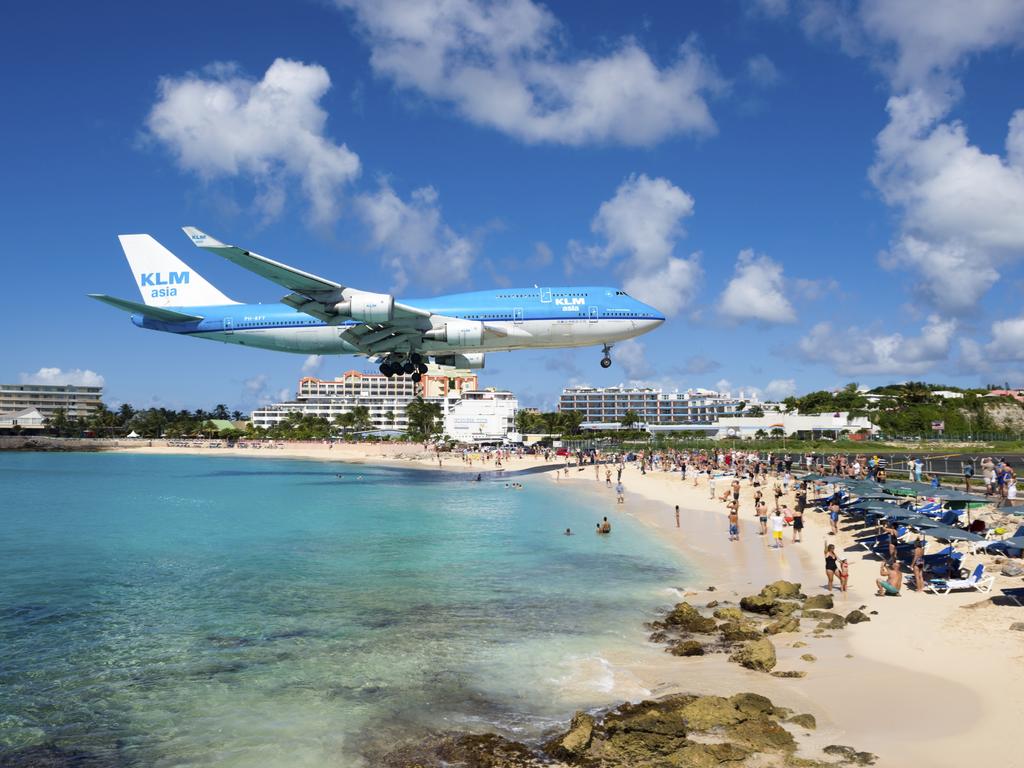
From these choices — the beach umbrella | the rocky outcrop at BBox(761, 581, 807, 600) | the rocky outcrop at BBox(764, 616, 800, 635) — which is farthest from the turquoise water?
the beach umbrella

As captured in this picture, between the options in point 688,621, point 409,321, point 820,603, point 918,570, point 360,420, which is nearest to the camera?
point 688,621

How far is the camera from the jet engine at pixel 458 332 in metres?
40.1

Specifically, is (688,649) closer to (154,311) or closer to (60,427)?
(154,311)

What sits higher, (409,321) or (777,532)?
(409,321)

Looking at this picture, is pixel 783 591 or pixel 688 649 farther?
pixel 783 591

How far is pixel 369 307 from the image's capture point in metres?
36.4

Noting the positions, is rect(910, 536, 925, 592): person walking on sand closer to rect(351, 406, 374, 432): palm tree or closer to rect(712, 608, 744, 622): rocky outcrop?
rect(712, 608, 744, 622): rocky outcrop

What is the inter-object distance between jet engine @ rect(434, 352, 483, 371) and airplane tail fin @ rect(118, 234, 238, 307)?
47.1 ft

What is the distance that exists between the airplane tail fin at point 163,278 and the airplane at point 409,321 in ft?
1.94

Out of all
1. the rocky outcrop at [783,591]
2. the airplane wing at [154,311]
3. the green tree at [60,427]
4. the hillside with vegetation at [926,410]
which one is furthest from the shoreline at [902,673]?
the green tree at [60,427]

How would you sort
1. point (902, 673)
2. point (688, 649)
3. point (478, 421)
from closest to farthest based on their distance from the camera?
point (902, 673)
point (688, 649)
point (478, 421)

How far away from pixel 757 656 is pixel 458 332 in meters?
28.7

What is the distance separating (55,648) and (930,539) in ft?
87.2

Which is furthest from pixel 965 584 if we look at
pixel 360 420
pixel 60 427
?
pixel 60 427
